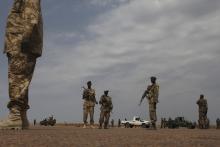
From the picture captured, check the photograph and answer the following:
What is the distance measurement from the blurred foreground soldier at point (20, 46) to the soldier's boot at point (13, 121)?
0.11 metres

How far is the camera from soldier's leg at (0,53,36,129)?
10.6 meters

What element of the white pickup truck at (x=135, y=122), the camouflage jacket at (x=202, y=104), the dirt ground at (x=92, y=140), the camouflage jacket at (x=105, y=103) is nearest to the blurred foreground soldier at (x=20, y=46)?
the dirt ground at (x=92, y=140)

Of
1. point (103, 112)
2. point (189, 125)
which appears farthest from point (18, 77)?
point (189, 125)

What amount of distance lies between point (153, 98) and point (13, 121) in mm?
9057

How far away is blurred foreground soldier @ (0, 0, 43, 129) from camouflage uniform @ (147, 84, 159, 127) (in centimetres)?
830

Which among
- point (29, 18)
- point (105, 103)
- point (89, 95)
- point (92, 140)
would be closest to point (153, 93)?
point (105, 103)

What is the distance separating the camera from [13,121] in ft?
33.9

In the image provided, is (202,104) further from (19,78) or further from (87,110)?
(19,78)

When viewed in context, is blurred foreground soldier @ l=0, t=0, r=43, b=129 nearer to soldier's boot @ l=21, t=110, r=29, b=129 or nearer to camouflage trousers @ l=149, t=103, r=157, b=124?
soldier's boot @ l=21, t=110, r=29, b=129

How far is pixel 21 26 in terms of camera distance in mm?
10852

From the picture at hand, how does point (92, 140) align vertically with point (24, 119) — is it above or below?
below

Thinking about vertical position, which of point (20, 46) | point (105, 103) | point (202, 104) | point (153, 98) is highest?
point (202, 104)

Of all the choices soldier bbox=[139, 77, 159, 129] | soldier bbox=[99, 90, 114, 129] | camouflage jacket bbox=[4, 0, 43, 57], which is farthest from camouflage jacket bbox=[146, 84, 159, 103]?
camouflage jacket bbox=[4, 0, 43, 57]

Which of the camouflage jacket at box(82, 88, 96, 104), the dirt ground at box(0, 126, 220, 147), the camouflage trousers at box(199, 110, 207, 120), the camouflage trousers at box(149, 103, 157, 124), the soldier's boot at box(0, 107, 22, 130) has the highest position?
the camouflage jacket at box(82, 88, 96, 104)
